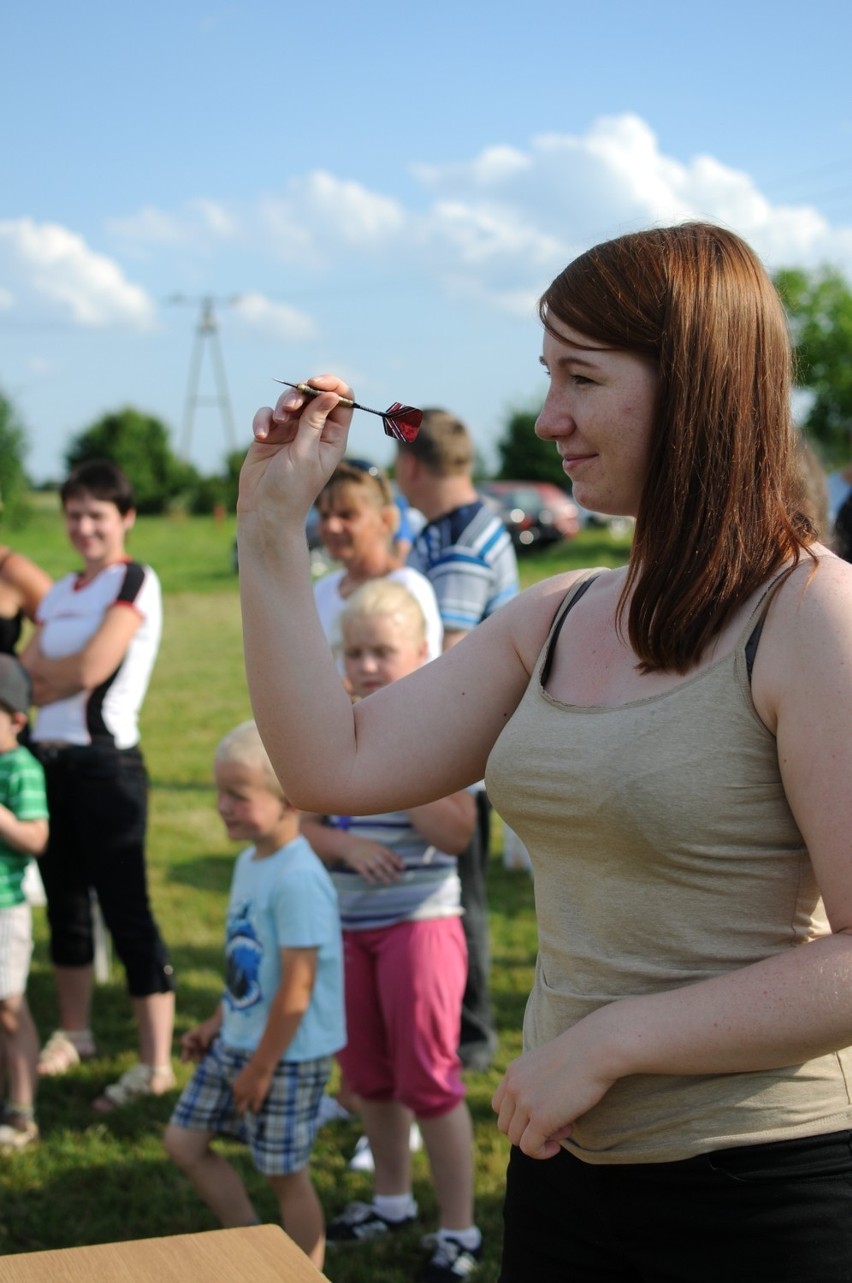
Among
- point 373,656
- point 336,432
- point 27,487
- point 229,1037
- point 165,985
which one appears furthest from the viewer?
point 27,487

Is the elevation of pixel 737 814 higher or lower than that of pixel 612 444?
lower

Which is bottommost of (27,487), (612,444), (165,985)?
(165,985)

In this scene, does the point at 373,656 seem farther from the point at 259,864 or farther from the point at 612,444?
the point at 612,444

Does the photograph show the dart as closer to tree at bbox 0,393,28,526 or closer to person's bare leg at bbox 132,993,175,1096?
person's bare leg at bbox 132,993,175,1096

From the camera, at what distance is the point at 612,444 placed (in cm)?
154

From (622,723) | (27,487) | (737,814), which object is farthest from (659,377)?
(27,487)

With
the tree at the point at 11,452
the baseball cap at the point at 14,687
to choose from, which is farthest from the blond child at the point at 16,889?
the tree at the point at 11,452

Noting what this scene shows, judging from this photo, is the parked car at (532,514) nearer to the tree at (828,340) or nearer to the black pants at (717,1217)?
the tree at (828,340)

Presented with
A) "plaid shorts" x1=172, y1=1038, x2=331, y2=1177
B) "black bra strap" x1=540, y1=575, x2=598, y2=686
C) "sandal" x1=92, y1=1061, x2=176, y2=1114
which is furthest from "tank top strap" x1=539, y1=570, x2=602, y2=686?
"sandal" x1=92, y1=1061, x2=176, y2=1114

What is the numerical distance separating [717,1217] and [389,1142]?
7.08ft

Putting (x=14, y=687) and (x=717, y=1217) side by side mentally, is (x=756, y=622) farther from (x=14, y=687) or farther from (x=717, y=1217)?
(x=14, y=687)

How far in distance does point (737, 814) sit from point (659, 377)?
19.7 inches

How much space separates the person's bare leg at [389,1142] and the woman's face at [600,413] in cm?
235

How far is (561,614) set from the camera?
5.78 ft
